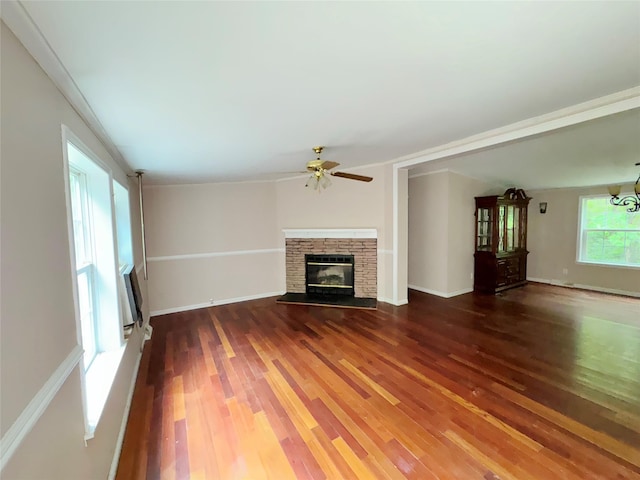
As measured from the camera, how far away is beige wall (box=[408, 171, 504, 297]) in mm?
5305

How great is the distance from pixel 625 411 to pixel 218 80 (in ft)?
11.9

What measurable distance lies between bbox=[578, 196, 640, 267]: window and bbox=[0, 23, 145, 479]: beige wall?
8.13 meters

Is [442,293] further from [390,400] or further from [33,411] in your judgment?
[33,411]

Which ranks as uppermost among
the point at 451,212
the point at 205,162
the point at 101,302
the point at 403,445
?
the point at 205,162

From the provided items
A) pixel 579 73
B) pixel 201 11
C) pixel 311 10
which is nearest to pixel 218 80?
pixel 201 11

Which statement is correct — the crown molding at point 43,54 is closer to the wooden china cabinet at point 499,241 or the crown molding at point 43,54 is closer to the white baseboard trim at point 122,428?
the white baseboard trim at point 122,428

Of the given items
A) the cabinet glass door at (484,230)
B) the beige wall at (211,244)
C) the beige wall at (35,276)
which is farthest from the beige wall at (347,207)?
the beige wall at (35,276)

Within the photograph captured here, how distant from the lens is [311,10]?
1072mm

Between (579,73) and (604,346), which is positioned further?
(604,346)

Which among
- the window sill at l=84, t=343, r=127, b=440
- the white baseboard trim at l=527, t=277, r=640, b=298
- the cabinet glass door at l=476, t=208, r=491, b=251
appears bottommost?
the white baseboard trim at l=527, t=277, r=640, b=298

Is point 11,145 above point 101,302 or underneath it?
above

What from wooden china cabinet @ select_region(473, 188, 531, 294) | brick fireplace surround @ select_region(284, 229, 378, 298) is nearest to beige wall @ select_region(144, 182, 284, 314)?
brick fireplace surround @ select_region(284, 229, 378, 298)

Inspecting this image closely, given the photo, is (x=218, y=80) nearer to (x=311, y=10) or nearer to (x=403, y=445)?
(x=311, y=10)

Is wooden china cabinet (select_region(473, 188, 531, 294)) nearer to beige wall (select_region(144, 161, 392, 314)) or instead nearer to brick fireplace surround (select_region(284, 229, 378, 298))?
beige wall (select_region(144, 161, 392, 314))
